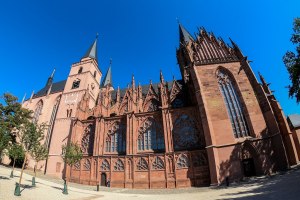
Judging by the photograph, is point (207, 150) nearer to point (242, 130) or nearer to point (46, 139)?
point (242, 130)

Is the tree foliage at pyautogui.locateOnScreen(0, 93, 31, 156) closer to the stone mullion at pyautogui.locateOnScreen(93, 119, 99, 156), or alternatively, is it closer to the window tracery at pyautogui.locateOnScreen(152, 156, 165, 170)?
the stone mullion at pyautogui.locateOnScreen(93, 119, 99, 156)

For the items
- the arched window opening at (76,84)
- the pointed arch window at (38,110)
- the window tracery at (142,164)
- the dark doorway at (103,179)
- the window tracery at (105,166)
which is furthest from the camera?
the pointed arch window at (38,110)

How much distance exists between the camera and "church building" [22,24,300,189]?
1791cm

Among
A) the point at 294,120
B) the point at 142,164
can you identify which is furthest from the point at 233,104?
the point at 142,164

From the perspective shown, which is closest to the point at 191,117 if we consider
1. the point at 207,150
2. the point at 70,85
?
the point at 207,150

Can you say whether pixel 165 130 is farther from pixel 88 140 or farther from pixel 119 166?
pixel 88 140

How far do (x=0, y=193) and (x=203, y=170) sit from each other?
17405mm

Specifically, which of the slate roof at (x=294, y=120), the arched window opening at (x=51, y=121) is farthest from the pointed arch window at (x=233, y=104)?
the arched window opening at (x=51, y=121)

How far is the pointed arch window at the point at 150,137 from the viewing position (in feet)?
76.2

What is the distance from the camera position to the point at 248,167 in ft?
59.5

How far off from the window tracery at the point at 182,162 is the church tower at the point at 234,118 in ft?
10.1

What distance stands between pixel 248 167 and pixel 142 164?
39.1ft

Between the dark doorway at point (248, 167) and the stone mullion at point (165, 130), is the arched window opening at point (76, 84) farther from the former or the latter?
the dark doorway at point (248, 167)

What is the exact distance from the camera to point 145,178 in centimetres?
2041
